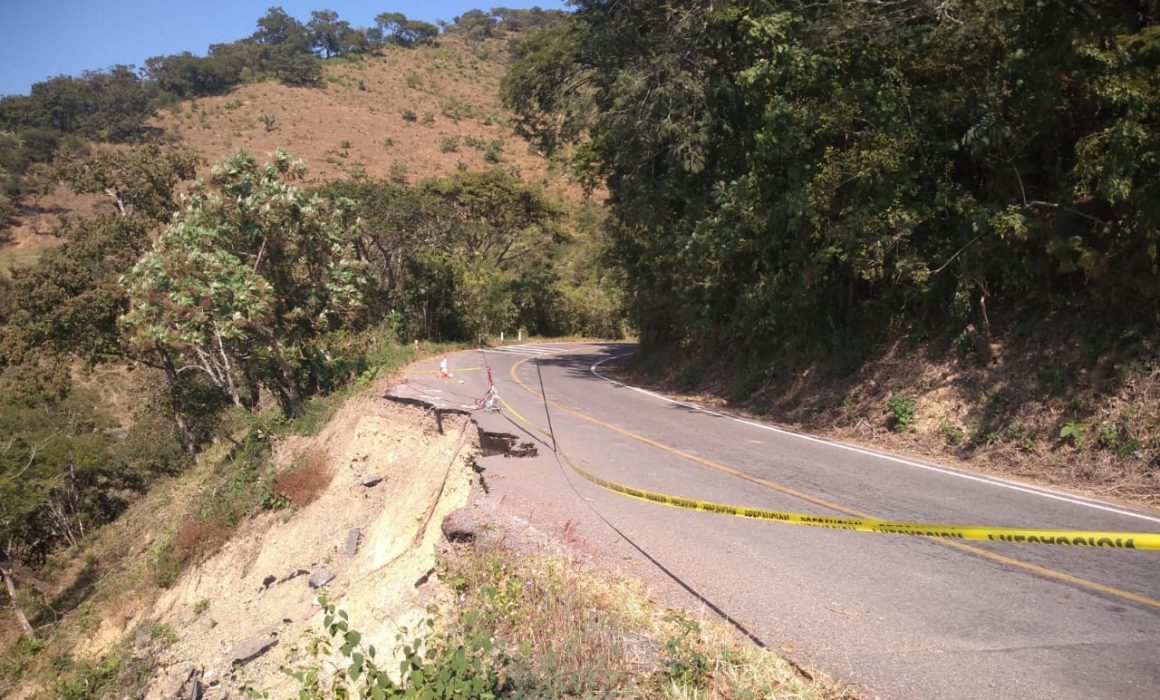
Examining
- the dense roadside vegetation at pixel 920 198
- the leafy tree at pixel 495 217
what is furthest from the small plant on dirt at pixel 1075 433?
the leafy tree at pixel 495 217

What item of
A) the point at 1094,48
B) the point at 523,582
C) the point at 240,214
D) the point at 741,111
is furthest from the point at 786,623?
the point at 240,214

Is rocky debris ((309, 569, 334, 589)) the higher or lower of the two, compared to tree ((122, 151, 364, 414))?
lower

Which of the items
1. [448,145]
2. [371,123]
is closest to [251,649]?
[448,145]

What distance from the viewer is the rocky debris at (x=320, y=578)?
30.5ft

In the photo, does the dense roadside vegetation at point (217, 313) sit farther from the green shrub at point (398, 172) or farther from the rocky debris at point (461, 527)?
the green shrub at point (398, 172)

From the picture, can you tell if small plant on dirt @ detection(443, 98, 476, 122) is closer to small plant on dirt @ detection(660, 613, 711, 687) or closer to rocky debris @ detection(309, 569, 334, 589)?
rocky debris @ detection(309, 569, 334, 589)

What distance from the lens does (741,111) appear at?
18078mm

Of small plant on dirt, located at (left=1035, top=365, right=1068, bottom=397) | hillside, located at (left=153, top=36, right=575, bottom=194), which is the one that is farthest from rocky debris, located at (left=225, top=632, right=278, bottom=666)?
hillside, located at (left=153, top=36, right=575, bottom=194)

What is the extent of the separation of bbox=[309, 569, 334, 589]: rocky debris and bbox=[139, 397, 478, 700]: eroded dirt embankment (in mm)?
30

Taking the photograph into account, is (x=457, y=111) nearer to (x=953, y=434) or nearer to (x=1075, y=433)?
(x=953, y=434)

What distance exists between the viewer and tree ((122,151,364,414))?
58.0ft

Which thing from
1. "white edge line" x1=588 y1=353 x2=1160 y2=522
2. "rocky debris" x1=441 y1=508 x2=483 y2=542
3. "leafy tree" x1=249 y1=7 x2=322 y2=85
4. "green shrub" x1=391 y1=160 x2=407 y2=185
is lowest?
"rocky debris" x1=441 y1=508 x2=483 y2=542

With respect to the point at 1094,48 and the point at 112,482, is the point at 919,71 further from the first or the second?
the point at 112,482

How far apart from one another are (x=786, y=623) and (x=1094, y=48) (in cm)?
850
